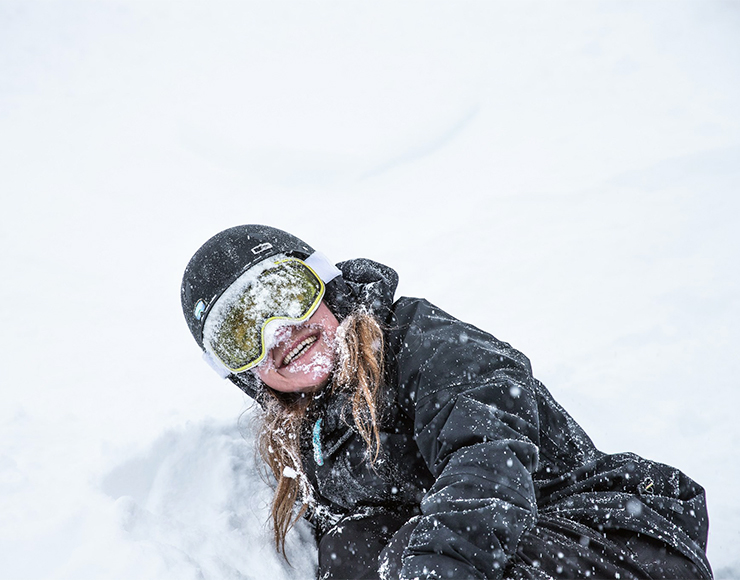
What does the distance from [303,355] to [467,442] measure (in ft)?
2.19

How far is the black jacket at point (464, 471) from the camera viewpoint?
5.05 feet

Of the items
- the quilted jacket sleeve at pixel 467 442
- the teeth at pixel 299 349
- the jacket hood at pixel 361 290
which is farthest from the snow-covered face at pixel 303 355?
the quilted jacket sleeve at pixel 467 442

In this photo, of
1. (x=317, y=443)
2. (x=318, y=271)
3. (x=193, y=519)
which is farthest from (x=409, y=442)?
(x=193, y=519)

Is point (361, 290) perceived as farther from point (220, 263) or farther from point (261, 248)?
point (220, 263)

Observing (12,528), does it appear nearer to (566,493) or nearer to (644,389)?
(566,493)

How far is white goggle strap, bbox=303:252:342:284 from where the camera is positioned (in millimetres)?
2172

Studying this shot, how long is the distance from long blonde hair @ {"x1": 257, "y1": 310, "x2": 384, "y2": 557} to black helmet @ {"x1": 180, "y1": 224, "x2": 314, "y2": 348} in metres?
0.39

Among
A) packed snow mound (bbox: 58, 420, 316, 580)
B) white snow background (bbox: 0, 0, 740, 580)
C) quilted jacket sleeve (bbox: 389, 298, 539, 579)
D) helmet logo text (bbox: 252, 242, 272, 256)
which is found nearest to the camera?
quilted jacket sleeve (bbox: 389, 298, 539, 579)

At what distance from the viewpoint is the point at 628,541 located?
1.78 metres

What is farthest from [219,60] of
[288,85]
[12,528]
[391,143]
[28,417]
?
[12,528]

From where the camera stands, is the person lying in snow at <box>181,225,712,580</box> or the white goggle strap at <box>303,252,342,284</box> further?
the white goggle strap at <box>303,252,342,284</box>

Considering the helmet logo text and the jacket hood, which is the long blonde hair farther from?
the helmet logo text

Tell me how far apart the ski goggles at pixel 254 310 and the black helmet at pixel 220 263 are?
36mm

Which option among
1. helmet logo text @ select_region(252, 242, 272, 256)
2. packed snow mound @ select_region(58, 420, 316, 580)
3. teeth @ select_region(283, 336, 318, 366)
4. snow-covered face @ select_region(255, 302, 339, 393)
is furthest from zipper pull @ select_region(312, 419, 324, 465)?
helmet logo text @ select_region(252, 242, 272, 256)
